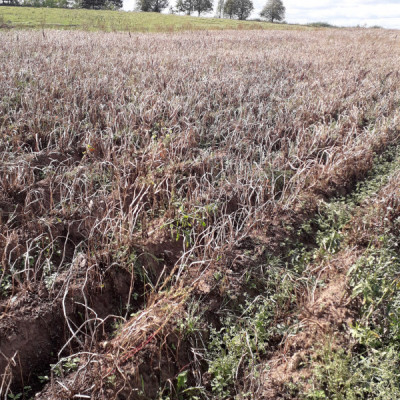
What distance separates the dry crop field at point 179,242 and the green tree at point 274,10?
70.2m

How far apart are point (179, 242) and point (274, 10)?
7435 centimetres

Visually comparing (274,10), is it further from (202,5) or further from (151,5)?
(151,5)

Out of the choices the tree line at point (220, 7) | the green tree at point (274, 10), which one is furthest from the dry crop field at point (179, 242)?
the green tree at point (274, 10)

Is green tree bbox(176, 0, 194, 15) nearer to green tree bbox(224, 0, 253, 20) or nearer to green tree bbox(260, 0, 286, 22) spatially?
green tree bbox(224, 0, 253, 20)

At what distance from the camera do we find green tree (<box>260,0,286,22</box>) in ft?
217

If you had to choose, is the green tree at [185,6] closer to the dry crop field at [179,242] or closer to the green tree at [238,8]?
the green tree at [238,8]

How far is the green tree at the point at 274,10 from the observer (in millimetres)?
66250

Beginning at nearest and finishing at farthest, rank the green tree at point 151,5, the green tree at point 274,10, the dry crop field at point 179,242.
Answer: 1. the dry crop field at point 179,242
2. the green tree at point 151,5
3. the green tree at point 274,10

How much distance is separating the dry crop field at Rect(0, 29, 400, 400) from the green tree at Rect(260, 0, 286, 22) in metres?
70.2

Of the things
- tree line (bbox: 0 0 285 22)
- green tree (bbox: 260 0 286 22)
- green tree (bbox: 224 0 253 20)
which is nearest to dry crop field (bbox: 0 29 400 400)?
tree line (bbox: 0 0 285 22)

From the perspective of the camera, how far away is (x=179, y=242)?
3242 mm

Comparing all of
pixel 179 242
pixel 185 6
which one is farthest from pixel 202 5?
pixel 179 242

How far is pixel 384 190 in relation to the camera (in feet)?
12.2

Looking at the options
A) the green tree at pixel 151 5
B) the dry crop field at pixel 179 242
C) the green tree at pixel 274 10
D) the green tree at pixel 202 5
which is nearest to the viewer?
the dry crop field at pixel 179 242
